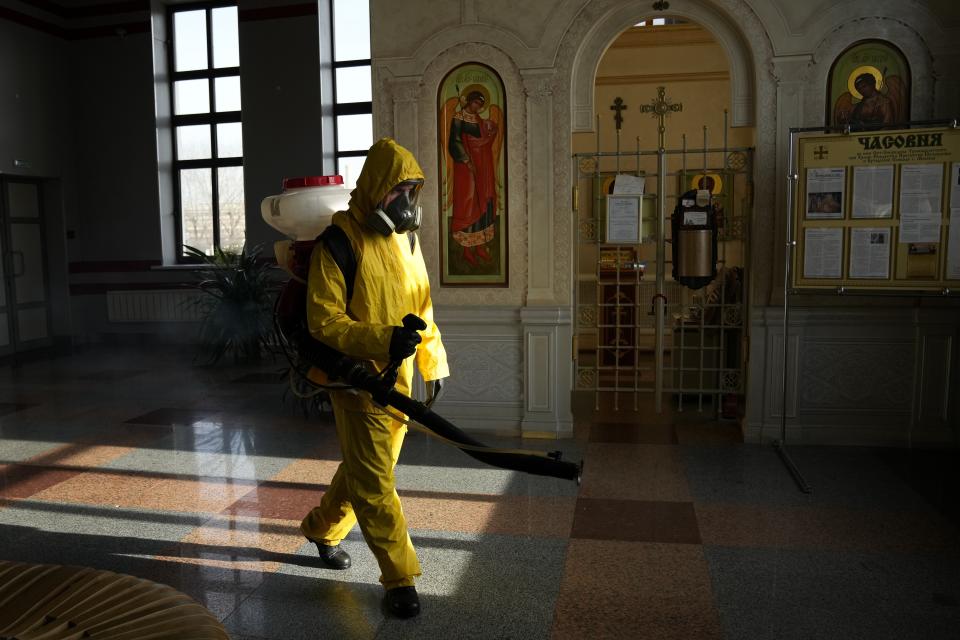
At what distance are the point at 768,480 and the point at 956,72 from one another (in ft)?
9.00

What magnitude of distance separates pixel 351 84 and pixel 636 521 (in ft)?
24.3

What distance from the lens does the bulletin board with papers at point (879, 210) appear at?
14.4 feet

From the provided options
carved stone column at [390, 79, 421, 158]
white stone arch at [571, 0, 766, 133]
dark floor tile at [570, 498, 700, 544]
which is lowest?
dark floor tile at [570, 498, 700, 544]

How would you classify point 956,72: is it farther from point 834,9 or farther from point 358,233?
point 358,233

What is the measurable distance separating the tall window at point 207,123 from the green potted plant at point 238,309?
1.37 metres

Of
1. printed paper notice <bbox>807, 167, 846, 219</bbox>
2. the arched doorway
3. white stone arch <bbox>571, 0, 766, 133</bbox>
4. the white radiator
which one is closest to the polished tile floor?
the arched doorway

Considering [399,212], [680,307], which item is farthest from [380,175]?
[680,307]

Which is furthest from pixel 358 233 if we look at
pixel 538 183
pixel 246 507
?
pixel 538 183

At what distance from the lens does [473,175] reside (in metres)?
5.38

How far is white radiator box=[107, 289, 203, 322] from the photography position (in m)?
10.1

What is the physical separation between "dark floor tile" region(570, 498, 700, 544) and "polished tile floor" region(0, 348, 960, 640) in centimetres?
1

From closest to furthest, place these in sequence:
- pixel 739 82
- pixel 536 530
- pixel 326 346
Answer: pixel 326 346 < pixel 536 530 < pixel 739 82

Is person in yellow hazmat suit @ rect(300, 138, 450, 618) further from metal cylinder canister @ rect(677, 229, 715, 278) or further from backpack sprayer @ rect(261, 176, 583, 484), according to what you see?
metal cylinder canister @ rect(677, 229, 715, 278)

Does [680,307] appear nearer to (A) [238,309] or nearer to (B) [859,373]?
(B) [859,373]
